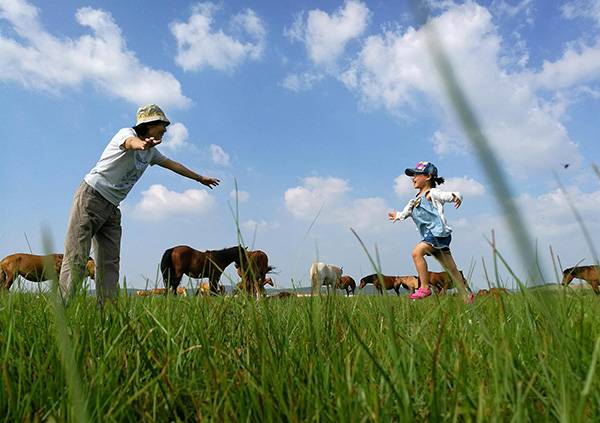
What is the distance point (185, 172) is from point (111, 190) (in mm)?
706

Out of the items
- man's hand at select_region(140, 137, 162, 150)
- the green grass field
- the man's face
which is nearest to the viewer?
the green grass field

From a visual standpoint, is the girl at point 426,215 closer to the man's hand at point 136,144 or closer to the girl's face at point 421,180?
the girl's face at point 421,180

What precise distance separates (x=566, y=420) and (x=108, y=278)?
461cm

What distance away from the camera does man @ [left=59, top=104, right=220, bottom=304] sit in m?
4.39

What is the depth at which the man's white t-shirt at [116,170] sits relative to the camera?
453 centimetres

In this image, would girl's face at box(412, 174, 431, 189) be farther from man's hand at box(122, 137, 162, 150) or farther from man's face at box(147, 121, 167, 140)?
man's hand at box(122, 137, 162, 150)

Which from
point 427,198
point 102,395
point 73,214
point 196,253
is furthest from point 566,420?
point 196,253

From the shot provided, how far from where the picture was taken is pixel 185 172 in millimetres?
4996

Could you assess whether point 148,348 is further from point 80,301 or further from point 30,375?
point 80,301

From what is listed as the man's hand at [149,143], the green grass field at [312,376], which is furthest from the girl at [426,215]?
the green grass field at [312,376]

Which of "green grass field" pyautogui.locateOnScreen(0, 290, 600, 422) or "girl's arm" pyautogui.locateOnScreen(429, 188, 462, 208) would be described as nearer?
"green grass field" pyautogui.locateOnScreen(0, 290, 600, 422)

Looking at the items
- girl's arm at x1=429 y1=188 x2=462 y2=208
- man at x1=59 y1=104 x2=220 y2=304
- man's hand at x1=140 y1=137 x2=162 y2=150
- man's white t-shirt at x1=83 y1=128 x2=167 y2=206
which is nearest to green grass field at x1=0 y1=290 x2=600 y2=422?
man's hand at x1=140 y1=137 x2=162 y2=150

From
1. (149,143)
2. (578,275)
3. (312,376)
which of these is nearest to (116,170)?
(149,143)

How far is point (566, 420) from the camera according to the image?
0.62m
